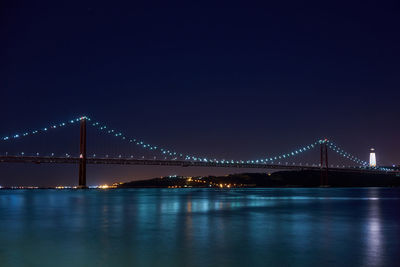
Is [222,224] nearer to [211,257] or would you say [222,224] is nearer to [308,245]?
[308,245]

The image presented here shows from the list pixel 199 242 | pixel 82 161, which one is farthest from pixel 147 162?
pixel 199 242

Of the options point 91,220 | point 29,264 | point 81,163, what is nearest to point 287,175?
point 81,163

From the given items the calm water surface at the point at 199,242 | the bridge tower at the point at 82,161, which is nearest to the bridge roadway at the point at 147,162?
the bridge tower at the point at 82,161

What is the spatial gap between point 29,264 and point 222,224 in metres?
7.95

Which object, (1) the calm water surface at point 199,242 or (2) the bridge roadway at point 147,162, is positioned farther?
(2) the bridge roadway at point 147,162

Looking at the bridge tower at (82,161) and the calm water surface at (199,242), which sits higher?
the bridge tower at (82,161)

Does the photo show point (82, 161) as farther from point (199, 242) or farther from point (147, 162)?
point (199, 242)

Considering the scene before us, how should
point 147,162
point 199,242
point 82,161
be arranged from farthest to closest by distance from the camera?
point 147,162
point 82,161
point 199,242

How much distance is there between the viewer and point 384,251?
9773mm

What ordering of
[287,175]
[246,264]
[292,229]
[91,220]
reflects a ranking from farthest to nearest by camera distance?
[287,175] → [91,220] → [292,229] → [246,264]

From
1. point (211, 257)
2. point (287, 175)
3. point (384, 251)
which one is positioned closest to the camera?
point (211, 257)

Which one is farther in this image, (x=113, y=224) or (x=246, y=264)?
(x=113, y=224)

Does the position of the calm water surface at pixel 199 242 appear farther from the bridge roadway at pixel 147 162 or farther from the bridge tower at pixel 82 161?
the bridge roadway at pixel 147 162

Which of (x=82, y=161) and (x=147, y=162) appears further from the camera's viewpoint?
(x=147, y=162)
